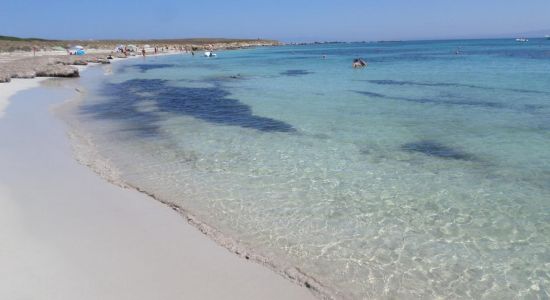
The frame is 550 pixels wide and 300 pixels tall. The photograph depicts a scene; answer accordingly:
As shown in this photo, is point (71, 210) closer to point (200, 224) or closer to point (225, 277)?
point (200, 224)

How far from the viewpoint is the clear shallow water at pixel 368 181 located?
21.7 feet

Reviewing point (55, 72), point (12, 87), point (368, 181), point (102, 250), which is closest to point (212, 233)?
point (102, 250)

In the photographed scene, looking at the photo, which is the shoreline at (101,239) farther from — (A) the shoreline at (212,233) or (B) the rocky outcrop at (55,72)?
(B) the rocky outcrop at (55,72)

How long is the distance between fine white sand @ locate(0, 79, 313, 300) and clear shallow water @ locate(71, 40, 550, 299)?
0.75 metres

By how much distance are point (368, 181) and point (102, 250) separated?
627cm

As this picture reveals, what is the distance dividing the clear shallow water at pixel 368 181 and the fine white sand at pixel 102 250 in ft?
2.46

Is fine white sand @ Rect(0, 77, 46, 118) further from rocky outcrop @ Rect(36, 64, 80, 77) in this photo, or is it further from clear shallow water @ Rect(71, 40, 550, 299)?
clear shallow water @ Rect(71, 40, 550, 299)

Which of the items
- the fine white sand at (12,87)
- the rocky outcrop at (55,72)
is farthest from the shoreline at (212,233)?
the rocky outcrop at (55,72)

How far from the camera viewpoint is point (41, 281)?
19.0 feet

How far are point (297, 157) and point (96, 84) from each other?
25.1 m

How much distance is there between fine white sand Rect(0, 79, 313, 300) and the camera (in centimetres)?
577

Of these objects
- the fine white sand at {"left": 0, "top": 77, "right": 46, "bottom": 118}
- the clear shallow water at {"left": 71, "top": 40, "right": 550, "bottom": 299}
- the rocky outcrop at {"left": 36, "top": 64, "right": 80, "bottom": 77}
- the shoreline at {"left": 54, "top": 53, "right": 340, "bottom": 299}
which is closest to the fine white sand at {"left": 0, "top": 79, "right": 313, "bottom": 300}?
the shoreline at {"left": 54, "top": 53, "right": 340, "bottom": 299}

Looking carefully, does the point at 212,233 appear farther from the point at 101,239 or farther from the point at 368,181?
the point at 368,181

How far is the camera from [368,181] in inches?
401
